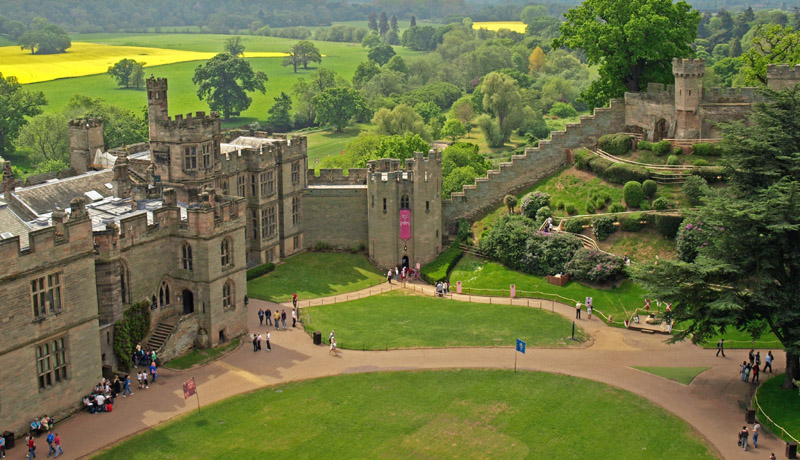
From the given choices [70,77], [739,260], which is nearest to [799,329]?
[739,260]

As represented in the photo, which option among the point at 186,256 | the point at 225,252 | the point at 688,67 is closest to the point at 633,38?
the point at 688,67

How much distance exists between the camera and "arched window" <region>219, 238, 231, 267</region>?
6912cm

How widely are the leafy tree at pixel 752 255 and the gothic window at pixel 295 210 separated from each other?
37674 mm

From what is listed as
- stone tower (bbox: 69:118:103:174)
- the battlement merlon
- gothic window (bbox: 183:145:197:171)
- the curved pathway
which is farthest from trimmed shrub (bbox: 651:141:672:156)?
stone tower (bbox: 69:118:103:174)

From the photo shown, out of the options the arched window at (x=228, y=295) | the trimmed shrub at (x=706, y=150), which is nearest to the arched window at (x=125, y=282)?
the arched window at (x=228, y=295)

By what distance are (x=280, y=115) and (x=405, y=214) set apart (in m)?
109

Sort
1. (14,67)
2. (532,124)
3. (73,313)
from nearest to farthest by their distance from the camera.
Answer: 1. (73,313)
2. (532,124)
3. (14,67)

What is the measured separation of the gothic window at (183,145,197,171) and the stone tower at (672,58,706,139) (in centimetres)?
4399

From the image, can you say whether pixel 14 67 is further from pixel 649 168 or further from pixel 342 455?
pixel 342 455

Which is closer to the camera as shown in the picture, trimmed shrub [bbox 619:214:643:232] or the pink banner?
trimmed shrub [bbox 619:214:643:232]

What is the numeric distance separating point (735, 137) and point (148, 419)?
139ft

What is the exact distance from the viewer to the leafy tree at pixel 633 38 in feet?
305

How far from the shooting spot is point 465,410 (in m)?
60.5

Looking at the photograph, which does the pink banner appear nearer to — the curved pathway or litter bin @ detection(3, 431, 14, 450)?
the curved pathway
